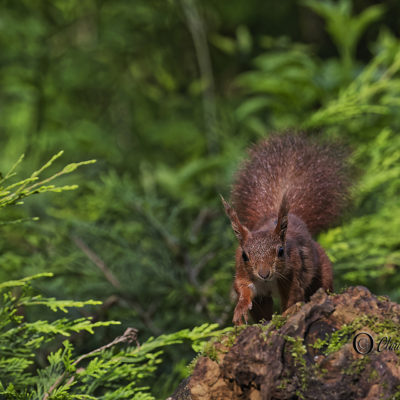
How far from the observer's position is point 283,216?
1.58 meters

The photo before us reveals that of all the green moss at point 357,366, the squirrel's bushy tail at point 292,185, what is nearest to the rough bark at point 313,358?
the green moss at point 357,366

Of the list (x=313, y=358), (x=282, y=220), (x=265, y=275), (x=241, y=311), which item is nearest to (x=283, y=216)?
(x=282, y=220)

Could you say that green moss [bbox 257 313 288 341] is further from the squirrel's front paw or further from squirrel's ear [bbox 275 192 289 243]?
squirrel's ear [bbox 275 192 289 243]

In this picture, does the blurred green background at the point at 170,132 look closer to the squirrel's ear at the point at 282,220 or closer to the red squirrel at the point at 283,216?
the red squirrel at the point at 283,216

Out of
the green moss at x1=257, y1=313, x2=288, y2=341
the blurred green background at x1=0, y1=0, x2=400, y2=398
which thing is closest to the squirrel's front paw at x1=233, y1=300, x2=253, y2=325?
the green moss at x1=257, y1=313, x2=288, y2=341

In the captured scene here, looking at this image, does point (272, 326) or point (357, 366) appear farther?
point (272, 326)

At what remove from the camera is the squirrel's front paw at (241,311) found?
1.51m

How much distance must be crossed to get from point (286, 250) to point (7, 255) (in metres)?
1.46

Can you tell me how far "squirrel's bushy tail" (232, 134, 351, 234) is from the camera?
1.88 meters

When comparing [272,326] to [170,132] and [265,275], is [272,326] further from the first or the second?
[170,132]

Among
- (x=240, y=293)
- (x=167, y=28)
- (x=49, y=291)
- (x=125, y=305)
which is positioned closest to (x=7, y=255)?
(x=49, y=291)

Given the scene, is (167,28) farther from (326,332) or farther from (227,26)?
(326,332)

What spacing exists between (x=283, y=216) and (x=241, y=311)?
0.29 metres

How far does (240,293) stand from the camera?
5.33ft
